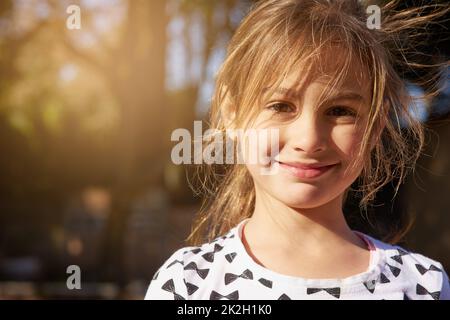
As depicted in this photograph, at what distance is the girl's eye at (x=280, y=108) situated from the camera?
1274 mm

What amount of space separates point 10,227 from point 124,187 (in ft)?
12.0

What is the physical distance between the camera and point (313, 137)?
1219 mm

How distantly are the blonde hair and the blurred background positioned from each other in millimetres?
762

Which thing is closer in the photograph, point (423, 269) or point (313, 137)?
point (313, 137)

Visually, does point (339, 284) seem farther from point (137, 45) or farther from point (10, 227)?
point (10, 227)

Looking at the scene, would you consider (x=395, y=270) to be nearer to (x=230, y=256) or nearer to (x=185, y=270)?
(x=230, y=256)

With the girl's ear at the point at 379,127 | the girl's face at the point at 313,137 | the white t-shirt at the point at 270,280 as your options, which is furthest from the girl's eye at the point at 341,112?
the white t-shirt at the point at 270,280

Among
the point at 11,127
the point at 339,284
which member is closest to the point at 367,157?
the point at 339,284

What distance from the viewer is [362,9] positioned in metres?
1.53

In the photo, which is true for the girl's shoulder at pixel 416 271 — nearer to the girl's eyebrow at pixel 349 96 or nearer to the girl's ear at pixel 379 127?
the girl's ear at pixel 379 127

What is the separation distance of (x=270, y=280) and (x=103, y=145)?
24.9ft

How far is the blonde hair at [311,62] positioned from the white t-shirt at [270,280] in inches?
9.5

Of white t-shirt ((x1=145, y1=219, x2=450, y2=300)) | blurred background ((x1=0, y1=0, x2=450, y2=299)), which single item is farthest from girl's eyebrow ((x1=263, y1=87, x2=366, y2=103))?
blurred background ((x1=0, y1=0, x2=450, y2=299))

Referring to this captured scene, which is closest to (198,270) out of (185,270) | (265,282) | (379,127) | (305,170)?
(185,270)
